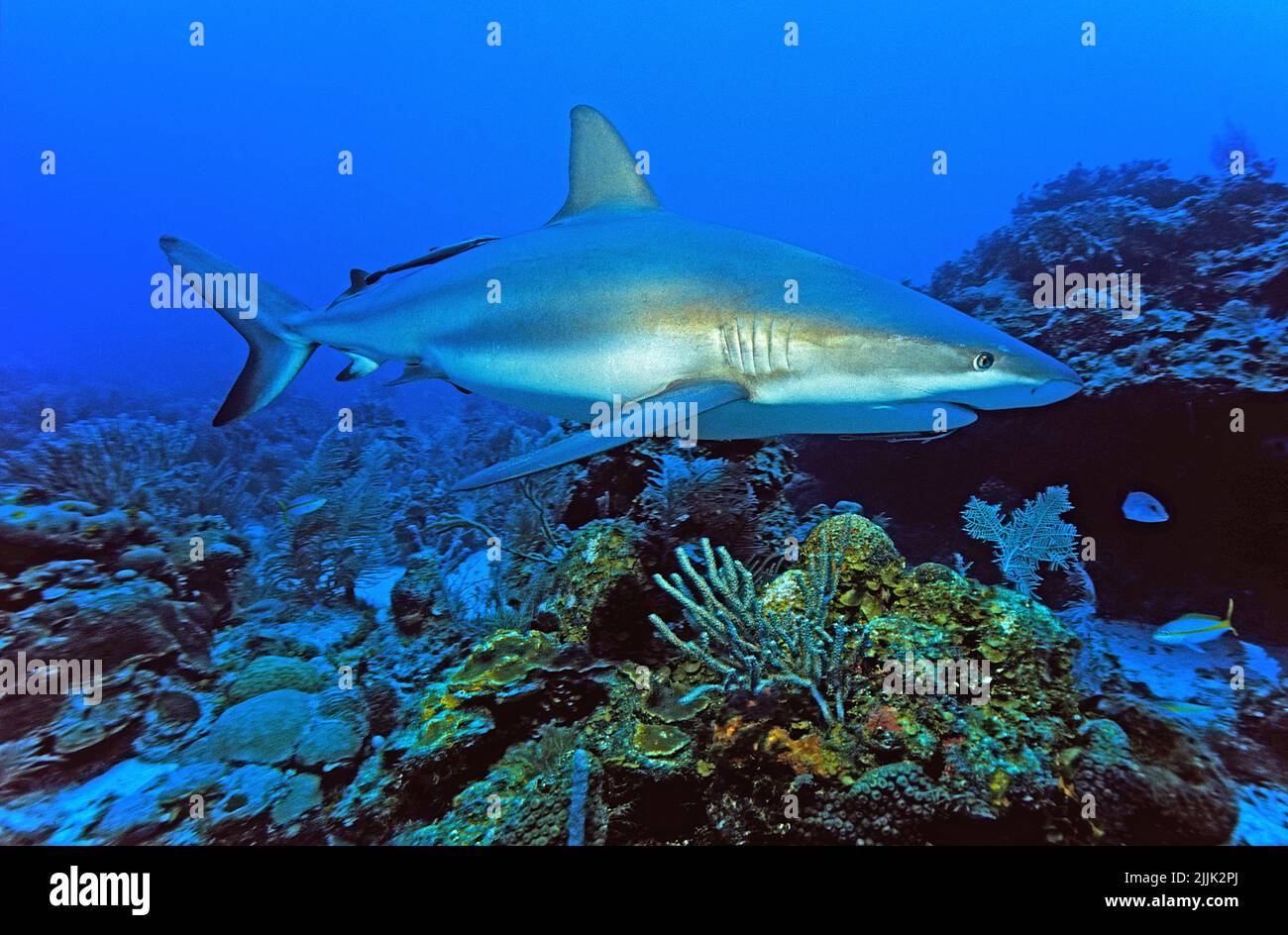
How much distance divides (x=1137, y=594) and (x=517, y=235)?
18.2 ft

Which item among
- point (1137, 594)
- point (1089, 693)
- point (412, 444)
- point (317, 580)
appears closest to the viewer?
point (1089, 693)

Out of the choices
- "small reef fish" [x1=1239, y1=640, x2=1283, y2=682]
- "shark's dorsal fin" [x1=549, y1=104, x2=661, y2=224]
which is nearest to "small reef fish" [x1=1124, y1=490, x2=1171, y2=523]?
"small reef fish" [x1=1239, y1=640, x2=1283, y2=682]

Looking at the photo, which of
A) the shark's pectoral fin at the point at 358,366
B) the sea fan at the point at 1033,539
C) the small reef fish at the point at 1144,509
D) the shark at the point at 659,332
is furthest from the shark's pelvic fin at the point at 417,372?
the small reef fish at the point at 1144,509

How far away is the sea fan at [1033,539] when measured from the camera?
4418mm

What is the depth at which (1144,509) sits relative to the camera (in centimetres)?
478

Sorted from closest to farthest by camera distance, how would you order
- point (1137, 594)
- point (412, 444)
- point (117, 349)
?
point (1137, 594) → point (412, 444) → point (117, 349)

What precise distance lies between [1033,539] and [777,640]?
2955 millimetres

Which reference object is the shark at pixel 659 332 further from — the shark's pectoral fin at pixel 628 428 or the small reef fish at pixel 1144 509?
the small reef fish at pixel 1144 509

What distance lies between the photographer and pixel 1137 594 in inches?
183

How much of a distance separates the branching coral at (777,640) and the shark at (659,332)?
790mm

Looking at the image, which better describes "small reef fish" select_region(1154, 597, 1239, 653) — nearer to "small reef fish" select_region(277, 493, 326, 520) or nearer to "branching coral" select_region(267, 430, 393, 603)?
"branching coral" select_region(267, 430, 393, 603)
